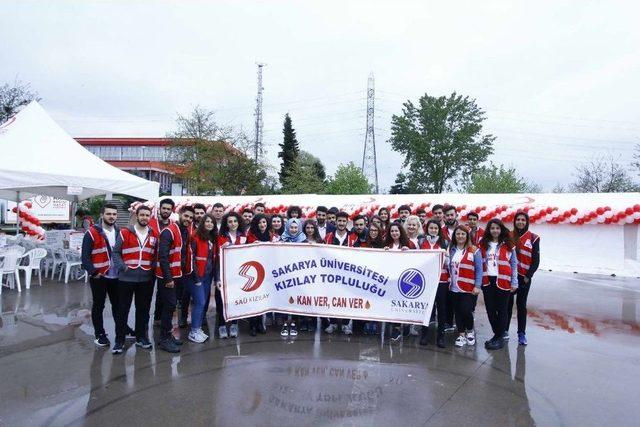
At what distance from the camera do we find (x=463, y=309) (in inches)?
230

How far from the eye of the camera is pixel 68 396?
13.7ft

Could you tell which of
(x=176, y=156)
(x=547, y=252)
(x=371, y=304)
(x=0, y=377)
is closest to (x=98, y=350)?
(x=0, y=377)

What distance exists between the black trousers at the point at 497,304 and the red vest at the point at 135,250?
159 inches

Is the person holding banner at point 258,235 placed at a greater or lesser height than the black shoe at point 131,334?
greater

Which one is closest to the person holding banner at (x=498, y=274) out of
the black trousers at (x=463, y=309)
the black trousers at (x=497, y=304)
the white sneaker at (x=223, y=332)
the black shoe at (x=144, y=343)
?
the black trousers at (x=497, y=304)

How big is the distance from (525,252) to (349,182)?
3334 centimetres

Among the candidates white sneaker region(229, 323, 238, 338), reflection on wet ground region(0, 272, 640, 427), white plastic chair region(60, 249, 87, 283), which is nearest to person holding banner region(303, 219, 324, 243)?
reflection on wet ground region(0, 272, 640, 427)

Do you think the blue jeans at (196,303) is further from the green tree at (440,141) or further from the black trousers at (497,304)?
the green tree at (440,141)

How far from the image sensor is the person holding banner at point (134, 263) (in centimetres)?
531

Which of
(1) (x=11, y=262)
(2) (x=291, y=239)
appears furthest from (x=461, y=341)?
(1) (x=11, y=262)

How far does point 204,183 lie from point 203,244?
1105 inches

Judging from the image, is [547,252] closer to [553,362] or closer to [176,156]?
[553,362]

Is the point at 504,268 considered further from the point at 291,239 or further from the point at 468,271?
the point at 291,239

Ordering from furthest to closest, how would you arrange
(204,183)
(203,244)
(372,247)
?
(204,183), (372,247), (203,244)
